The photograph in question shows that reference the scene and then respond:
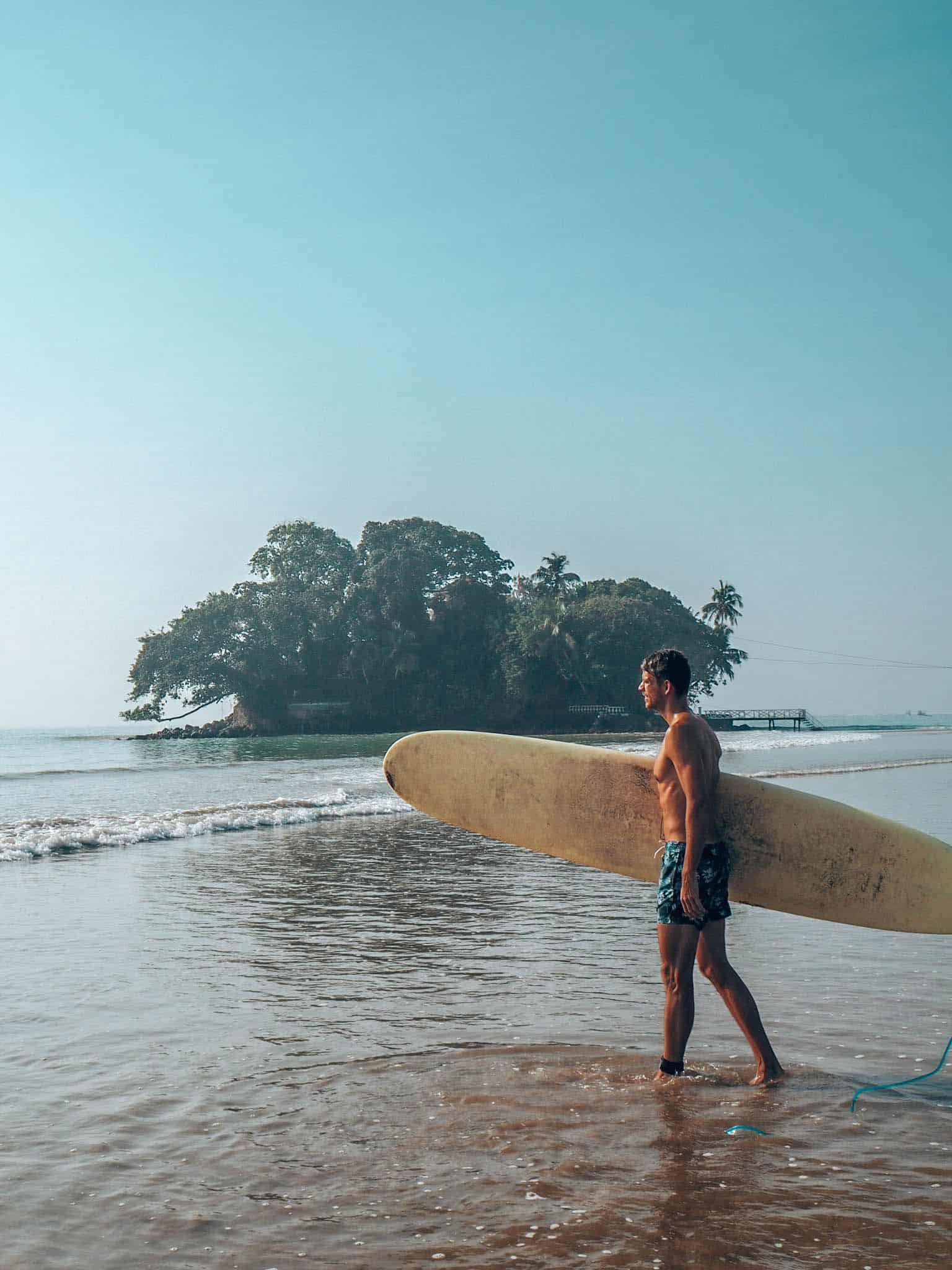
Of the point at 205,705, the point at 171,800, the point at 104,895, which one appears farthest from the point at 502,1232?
the point at 205,705

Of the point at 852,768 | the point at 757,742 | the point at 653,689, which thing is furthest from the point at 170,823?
the point at 757,742

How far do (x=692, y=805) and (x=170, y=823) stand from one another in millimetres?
10425

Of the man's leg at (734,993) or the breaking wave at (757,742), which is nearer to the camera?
the man's leg at (734,993)

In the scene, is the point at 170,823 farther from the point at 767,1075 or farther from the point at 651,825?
the point at 767,1075

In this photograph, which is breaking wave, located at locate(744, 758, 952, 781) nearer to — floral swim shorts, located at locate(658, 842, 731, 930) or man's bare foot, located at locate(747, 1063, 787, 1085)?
man's bare foot, located at locate(747, 1063, 787, 1085)

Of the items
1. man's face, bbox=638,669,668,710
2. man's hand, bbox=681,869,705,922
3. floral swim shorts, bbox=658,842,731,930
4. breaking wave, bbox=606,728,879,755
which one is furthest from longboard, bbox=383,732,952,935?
breaking wave, bbox=606,728,879,755

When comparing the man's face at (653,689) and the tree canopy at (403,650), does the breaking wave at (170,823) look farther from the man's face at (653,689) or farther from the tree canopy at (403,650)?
the tree canopy at (403,650)

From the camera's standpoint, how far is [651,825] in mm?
4457

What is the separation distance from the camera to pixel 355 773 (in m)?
24.7

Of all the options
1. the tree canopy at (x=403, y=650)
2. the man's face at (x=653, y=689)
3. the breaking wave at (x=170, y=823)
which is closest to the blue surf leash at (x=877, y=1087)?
the man's face at (x=653, y=689)

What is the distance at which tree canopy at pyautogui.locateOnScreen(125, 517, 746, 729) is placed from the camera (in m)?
67.2

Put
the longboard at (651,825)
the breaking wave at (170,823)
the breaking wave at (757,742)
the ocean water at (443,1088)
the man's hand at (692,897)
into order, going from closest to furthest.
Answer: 1. the ocean water at (443,1088)
2. the man's hand at (692,897)
3. the longboard at (651,825)
4. the breaking wave at (170,823)
5. the breaking wave at (757,742)

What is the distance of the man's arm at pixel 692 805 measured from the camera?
3.56 meters

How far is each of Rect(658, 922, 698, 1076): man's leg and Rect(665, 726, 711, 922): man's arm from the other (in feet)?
0.34
